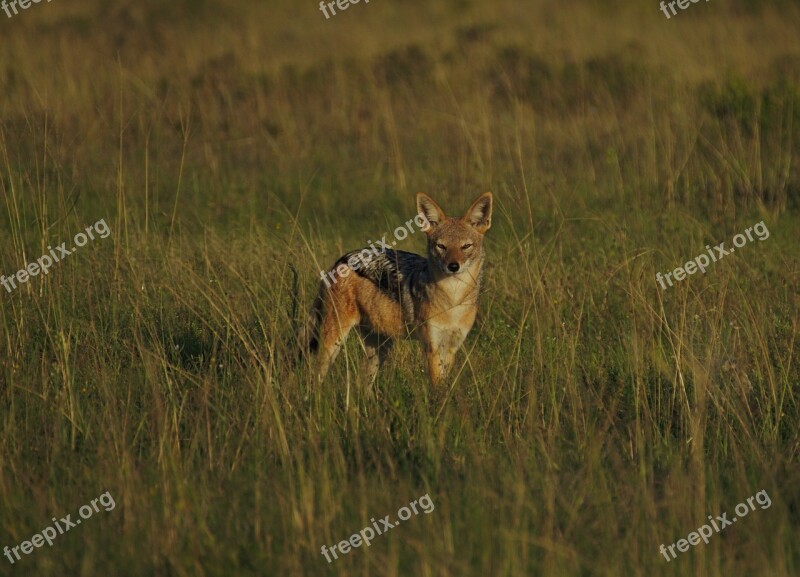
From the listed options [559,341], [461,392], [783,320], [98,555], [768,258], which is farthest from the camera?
[768,258]

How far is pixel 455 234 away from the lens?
281 inches

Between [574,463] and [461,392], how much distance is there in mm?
876

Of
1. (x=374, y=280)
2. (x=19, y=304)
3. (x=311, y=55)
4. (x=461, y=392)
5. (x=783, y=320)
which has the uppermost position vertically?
(x=311, y=55)

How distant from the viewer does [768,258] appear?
842 centimetres

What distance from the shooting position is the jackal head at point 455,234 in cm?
703

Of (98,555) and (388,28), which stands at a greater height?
(388,28)

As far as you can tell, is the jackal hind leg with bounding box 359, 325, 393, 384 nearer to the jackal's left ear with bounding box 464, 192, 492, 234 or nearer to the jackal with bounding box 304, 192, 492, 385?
the jackal with bounding box 304, 192, 492, 385

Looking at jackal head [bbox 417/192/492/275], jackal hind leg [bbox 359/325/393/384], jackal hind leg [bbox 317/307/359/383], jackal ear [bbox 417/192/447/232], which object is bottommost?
jackal hind leg [bbox 359/325/393/384]

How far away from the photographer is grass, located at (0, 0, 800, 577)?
15.7 feet

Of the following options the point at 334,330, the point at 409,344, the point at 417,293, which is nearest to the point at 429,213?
the point at 417,293

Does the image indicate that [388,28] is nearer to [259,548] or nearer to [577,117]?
[577,117]

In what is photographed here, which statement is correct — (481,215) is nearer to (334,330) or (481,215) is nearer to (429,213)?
(429,213)

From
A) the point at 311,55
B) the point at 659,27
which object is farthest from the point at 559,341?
the point at 659,27

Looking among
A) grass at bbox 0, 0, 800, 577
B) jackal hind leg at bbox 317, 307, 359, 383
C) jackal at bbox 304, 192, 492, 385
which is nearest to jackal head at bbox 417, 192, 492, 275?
jackal at bbox 304, 192, 492, 385
